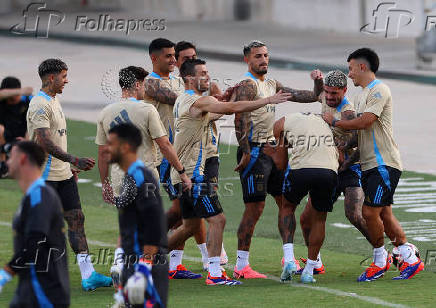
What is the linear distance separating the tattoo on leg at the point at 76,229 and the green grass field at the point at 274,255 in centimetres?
46

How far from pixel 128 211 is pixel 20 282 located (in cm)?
104

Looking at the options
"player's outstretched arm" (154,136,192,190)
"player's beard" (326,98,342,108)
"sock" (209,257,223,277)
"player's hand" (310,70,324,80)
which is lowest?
"sock" (209,257,223,277)

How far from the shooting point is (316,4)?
41531 mm

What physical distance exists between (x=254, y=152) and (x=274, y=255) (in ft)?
6.06

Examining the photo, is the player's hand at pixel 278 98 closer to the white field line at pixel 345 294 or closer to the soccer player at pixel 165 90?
the soccer player at pixel 165 90

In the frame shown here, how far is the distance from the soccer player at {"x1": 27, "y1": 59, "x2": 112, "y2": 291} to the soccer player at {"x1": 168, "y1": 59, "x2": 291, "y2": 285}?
1.08 metres

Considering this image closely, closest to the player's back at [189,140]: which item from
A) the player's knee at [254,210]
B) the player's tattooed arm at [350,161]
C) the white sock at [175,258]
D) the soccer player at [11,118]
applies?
the player's knee at [254,210]

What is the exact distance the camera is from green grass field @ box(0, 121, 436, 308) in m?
11.8

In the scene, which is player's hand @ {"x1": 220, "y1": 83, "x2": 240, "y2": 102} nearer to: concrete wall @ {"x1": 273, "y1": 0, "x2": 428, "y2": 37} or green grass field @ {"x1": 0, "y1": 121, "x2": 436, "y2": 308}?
green grass field @ {"x1": 0, "y1": 121, "x2": 436, "y2": 308}

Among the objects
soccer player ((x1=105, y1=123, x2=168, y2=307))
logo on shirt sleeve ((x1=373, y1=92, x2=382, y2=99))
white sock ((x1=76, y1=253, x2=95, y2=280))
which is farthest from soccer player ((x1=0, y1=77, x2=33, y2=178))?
soccer player ((x1=105, y1=123, x2=168, y2=307))

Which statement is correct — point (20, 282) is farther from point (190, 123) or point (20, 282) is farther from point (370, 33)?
point (370, 33)

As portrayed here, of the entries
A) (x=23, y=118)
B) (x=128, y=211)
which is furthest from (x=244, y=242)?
(x=23, y=118)

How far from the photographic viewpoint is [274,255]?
14648 millimetres

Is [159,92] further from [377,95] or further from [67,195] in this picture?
[377,95]
